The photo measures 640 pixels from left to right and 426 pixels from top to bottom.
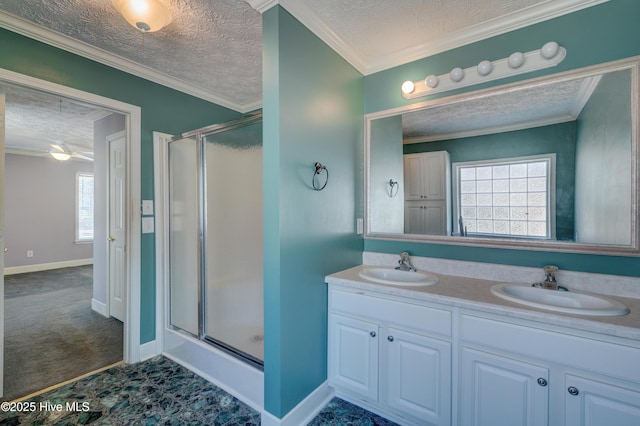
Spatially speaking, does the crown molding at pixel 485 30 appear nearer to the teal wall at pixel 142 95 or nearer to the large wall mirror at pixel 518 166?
the large wall mirror at pixel 518 166

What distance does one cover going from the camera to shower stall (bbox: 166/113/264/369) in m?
1.95

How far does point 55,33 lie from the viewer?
181 cm

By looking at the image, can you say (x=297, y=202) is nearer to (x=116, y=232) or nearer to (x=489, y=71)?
(x=489, y=71)

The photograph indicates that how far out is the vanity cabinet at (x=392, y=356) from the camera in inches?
57.1

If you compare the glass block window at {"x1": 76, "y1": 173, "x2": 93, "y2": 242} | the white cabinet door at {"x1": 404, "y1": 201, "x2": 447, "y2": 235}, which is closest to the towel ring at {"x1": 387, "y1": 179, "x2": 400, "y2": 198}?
the white cabinet door at {"x1": 404, "y1": 201, "x2": 447, "y2": 235}

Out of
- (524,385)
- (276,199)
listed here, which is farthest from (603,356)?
(276,199)

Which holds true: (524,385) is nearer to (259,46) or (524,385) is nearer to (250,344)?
(250,344)

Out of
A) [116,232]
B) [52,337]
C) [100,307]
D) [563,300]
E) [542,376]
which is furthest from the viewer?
[100,307]

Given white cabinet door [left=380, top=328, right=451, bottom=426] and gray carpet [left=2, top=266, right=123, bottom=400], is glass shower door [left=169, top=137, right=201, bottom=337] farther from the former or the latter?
white cabinet door [left=380, top=328, right=451, bottom=426]

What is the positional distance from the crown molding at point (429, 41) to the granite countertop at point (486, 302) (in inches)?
60.7

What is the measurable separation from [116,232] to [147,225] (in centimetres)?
115

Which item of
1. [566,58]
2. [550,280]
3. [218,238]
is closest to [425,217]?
[550,280]

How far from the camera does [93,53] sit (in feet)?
6.59

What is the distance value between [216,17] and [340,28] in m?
0.76
